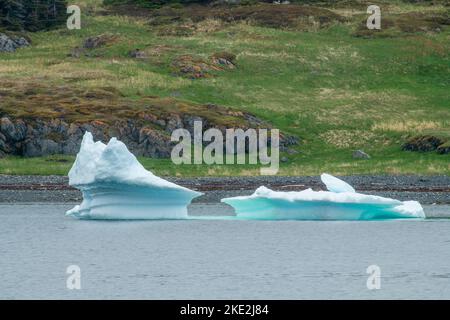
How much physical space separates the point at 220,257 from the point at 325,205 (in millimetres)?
6891

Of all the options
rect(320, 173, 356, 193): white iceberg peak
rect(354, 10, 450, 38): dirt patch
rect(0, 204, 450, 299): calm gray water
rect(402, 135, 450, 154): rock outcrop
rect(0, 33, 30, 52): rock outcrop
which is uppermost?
rect(354, 10, 450, 38): dirt patch

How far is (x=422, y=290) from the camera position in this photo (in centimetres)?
4209

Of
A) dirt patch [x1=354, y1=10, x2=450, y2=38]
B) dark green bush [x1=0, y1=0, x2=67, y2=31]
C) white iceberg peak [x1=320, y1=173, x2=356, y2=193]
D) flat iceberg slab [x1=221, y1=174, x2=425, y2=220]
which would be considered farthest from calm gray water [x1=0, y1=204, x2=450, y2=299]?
dark green bush [x1=0, y1=0, x2=67, y2=31]

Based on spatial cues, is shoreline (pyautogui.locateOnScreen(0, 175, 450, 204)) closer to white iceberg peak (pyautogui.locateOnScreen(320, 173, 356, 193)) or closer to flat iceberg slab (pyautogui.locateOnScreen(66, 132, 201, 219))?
flat iceberg slab (pyautogui.locateOnScreen(66, 132, 201, 219))

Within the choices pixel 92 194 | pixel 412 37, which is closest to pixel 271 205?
pixel 92 194

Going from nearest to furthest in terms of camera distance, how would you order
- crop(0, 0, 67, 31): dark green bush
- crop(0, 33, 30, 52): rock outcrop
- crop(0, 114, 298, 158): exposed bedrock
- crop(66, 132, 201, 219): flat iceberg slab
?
crop(66, 132, 201, 219): flat iceberg slab, crop(0, 114, 298, 158): exposed bedrock, crop(0, 33, 30, 52): rock outcrop, crop(0, 0, 67, 31): dark green bush

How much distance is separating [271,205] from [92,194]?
781cm

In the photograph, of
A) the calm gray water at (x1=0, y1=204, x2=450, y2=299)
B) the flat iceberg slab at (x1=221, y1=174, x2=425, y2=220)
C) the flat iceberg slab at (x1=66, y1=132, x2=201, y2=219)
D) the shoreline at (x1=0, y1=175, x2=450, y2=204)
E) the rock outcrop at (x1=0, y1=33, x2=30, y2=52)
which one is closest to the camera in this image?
the calm gray water at (x1=0, y1=204, x2=450, y2=299)

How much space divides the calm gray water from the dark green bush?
177 feet

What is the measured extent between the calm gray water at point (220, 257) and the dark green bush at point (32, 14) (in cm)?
5380

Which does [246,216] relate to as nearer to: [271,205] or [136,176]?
[271,205]

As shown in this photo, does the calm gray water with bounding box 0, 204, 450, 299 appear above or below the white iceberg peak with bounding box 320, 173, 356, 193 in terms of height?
below

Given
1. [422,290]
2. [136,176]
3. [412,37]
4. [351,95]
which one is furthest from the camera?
[412,37]

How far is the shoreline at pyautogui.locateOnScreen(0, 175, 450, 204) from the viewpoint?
67.6 metres
